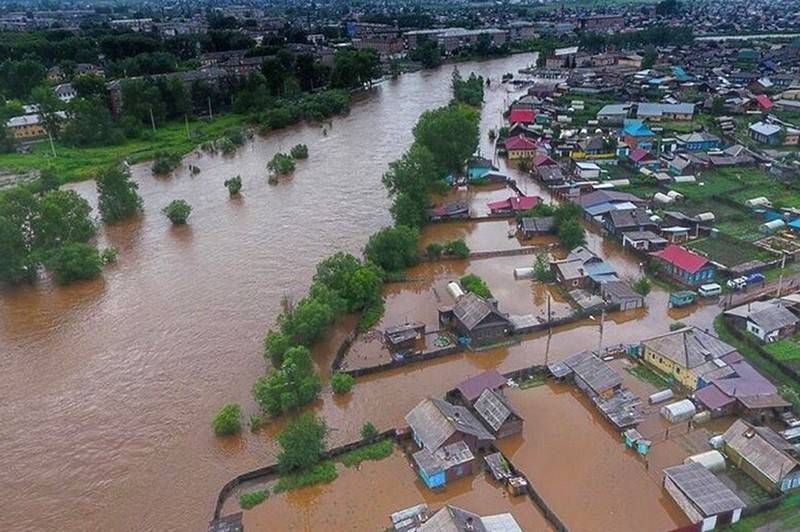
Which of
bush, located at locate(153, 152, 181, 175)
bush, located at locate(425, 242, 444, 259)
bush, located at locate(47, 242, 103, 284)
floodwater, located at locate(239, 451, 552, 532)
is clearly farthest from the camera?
bush, located at locate(153, 152, 181, 175)

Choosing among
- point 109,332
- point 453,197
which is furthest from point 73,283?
point 453,197

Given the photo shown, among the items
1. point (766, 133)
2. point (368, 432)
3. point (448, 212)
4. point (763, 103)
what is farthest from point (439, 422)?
point (763, 103)

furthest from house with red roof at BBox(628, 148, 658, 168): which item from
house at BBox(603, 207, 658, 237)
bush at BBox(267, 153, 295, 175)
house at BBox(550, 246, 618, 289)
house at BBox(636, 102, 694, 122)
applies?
bush at BBox(267, 153, 295, 175)

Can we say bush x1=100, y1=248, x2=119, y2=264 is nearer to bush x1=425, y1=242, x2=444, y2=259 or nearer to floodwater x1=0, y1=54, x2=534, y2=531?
floodwater x1=0, y1=54, x2=534, y2=531

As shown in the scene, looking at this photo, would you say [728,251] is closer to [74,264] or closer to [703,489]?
[703,489]

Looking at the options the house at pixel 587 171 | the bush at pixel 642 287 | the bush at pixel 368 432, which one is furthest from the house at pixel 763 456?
the house at pixel 587 171

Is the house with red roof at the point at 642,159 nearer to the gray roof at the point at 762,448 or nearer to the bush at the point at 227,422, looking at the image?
the gray roof at the point at 762,448

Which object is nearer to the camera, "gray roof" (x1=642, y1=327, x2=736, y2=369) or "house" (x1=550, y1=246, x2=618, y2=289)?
"gray roof" (x1=642, y1=327, x2=736, y2=369)

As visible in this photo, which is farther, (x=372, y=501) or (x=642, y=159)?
(x=642, y=159)
